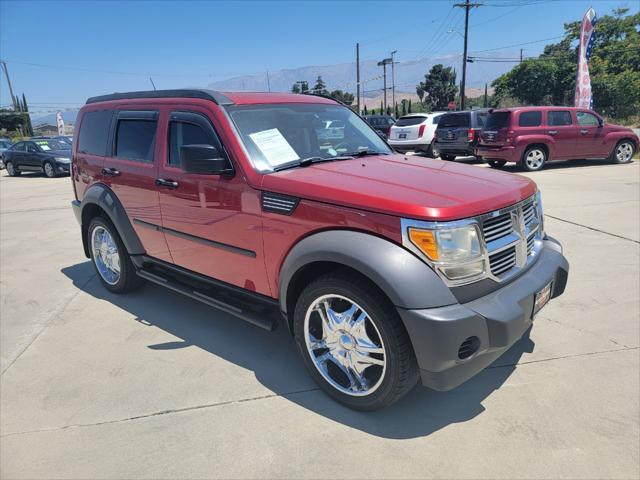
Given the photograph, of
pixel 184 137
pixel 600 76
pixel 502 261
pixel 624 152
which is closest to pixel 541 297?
pixel 502 261

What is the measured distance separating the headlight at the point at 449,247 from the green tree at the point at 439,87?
81029 mm

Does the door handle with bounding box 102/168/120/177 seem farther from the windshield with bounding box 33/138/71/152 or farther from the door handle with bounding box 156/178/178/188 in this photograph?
the windshield with bounding box 33/138/71/152

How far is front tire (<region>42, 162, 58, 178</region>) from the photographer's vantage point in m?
17.7

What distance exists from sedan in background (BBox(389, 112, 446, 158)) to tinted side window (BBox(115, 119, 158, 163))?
40.8ft

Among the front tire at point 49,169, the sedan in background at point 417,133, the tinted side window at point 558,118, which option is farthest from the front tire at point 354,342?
the front tire at point 49,169

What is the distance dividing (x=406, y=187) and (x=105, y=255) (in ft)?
11.6

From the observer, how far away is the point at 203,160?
2.95 m

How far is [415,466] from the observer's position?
231cm

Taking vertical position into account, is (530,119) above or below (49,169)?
above

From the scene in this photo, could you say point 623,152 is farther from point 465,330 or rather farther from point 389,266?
point 389,266

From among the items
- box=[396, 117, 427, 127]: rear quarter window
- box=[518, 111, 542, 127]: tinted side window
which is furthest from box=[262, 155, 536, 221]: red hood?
box=[396, 117, 427, 127]: rear quarter window

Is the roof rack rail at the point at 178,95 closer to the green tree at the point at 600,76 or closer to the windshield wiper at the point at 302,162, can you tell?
the windshield wiper at the point at 302,162

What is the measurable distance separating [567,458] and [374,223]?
1547 millimetres

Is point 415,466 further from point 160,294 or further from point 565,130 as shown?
point 565,130
